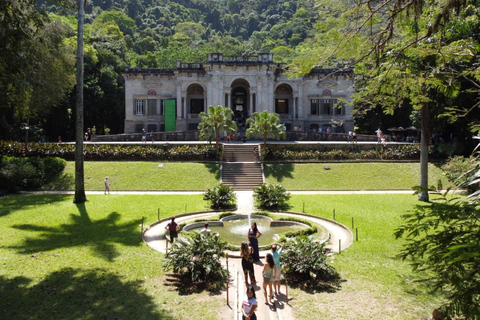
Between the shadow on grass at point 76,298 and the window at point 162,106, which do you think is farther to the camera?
the window at point 162,106

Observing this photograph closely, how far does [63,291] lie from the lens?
31.2ft

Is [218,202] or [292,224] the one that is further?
[218,202]

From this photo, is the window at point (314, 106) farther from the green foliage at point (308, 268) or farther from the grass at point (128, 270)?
the green foliage at point (308, 268)

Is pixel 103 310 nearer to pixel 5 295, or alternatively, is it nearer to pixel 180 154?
pixel 5 295

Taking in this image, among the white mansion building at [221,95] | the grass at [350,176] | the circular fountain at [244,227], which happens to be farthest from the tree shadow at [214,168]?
the white mansion building at [221,95]

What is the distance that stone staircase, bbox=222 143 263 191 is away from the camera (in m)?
28.5

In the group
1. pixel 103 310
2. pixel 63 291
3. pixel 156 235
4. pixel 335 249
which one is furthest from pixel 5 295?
pixel 335 249

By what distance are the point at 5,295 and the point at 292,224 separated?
1203 cm

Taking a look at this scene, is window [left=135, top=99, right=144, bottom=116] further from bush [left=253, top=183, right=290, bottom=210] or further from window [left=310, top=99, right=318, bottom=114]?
bush [left=253, top=183, right=290, bottom=210]

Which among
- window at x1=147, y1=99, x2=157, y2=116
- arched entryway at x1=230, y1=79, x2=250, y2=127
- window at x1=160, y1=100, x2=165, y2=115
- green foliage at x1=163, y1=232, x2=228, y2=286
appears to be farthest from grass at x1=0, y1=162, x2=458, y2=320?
arched entryway at x1=230, y1=79, x2=250, y2=127

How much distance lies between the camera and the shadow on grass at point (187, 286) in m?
9.88

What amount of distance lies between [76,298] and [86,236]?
6174 millimetres

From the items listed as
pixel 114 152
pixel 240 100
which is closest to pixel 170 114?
pixel 240 100

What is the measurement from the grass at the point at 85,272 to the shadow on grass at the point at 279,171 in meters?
12.9
